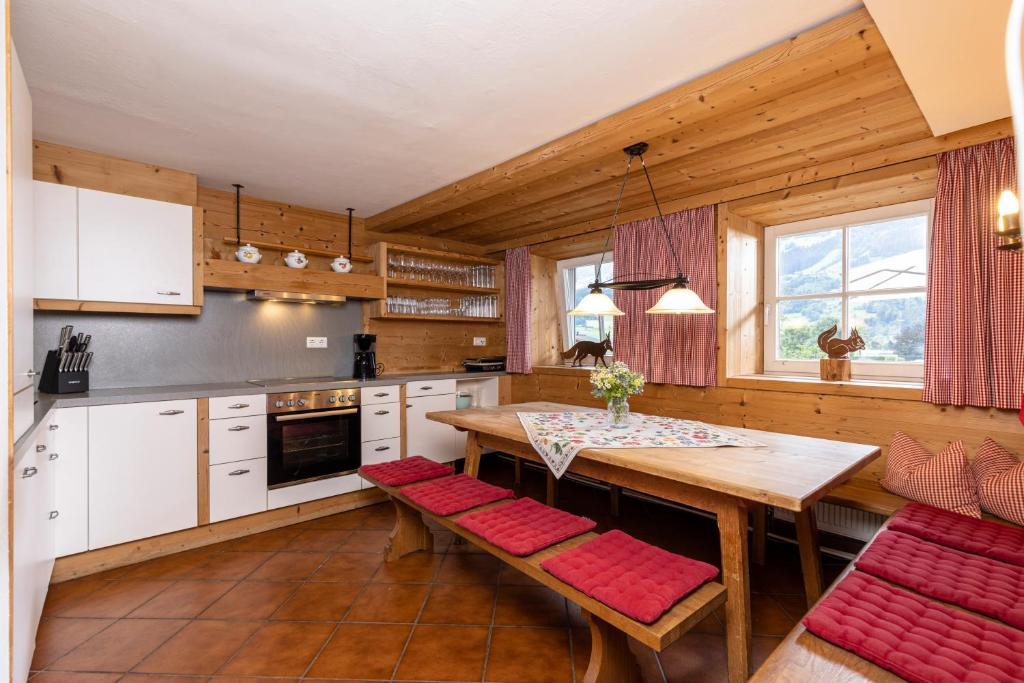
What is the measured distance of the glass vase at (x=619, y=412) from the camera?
2.74m

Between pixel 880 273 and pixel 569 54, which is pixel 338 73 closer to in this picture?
pixel 569 54

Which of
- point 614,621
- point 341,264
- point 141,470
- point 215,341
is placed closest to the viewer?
point 614,621

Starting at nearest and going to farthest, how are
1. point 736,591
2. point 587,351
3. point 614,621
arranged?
point 614,621
point 736,591
point 587,351

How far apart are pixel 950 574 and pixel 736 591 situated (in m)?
0.65

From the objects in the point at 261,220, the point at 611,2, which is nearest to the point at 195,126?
the point at 261,220

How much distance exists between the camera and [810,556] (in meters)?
2.21

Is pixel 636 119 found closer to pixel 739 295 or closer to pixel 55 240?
pixel 739 295

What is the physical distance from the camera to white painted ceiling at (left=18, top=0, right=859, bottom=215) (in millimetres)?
1725

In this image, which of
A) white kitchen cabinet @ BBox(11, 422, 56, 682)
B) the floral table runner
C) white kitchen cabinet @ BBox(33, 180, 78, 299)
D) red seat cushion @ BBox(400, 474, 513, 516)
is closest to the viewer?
white kitchen cabinet @ BBox(11, 422, 56, 682)

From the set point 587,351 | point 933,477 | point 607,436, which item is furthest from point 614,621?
point 587,351

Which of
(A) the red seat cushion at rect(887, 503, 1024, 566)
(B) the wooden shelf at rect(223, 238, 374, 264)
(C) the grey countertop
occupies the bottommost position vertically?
(A) the red seat cushion at rect(887, 503, 1024, 566)

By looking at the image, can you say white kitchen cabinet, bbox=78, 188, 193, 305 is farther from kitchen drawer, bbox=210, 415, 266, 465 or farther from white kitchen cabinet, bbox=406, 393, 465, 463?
white kitchen cabinet, bbox=406, 393, 465, 463

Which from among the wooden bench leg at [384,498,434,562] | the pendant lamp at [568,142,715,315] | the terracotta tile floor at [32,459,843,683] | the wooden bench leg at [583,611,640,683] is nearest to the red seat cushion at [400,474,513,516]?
the wooden bench leg at [384,498,434,562]

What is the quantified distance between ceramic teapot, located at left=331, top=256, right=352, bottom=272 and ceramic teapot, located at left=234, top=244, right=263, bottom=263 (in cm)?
60
